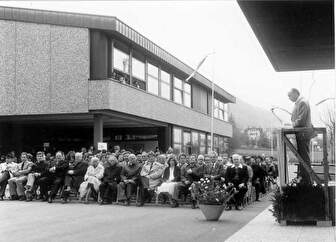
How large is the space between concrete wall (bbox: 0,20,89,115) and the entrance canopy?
17.9m

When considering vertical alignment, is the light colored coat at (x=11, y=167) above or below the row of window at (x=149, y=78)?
below

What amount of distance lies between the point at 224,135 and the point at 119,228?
47.2 meters

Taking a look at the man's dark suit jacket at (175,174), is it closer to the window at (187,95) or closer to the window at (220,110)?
the window at (187,95)

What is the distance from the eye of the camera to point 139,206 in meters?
16.9

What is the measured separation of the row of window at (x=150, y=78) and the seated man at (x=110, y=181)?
12321 mm

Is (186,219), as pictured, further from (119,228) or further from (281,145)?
(281,145)

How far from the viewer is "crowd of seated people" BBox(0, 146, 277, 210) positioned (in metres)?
16.7

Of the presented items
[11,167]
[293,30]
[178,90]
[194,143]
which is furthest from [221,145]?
[293,30]

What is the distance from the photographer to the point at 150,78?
3566 centimetres

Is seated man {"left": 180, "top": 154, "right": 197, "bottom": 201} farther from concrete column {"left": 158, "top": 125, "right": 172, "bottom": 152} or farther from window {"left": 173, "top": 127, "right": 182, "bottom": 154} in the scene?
window {"left": 173, "top": 127, "right": 182, "bottom": 154}

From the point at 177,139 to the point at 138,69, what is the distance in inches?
387

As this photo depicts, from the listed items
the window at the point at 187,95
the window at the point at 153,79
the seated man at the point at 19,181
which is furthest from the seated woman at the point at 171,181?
the window at the point at 187,95

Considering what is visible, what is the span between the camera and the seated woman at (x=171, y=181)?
55.0ft

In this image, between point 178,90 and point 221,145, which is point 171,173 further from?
point 221,145
